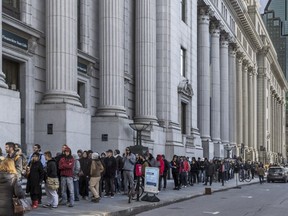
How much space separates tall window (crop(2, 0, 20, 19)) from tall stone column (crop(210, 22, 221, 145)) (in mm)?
33794

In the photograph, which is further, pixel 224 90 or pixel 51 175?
pixel 224 90

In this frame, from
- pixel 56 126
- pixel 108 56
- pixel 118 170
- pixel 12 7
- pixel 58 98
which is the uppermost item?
pixel 12 7

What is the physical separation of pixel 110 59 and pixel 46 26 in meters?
5.59

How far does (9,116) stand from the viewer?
19.2m

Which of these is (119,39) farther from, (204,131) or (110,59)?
(204,131)

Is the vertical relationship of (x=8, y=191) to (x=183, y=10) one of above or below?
below

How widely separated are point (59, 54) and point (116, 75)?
5.90 m

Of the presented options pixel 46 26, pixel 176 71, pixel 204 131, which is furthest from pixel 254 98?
pixel 46 26

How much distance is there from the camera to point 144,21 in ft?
113

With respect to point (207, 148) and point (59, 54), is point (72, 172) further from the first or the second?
point (207, 148)

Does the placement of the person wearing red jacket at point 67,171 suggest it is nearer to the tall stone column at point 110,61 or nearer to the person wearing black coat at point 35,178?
the person wearing black coat at point 35,178

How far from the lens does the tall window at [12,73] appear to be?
890 inches

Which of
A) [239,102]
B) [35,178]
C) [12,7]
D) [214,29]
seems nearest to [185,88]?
[214,29]

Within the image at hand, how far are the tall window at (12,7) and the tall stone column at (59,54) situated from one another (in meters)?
1.54
